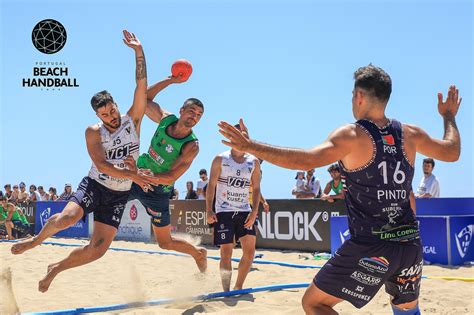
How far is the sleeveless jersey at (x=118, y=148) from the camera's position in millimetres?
5250

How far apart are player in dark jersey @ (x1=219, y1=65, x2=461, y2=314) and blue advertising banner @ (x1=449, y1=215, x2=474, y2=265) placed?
19.2 ft

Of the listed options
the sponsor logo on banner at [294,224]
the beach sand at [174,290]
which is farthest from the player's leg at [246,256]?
the sponsor logo on banner at [294,224]

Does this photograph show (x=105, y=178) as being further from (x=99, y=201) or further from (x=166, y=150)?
(x=166, y=150)

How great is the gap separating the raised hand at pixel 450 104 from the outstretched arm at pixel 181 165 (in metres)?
2.74

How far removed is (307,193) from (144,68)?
7.82m

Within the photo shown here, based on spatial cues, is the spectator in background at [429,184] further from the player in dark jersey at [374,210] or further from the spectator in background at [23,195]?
the spectator in background at [23,195]

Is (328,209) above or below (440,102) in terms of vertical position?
below

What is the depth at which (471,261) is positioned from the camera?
28.7ft

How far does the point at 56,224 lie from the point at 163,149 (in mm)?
1363

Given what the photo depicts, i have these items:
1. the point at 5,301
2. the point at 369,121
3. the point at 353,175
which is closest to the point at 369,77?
the point at 369,121

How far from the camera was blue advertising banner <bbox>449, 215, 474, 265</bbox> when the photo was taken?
8.50 m

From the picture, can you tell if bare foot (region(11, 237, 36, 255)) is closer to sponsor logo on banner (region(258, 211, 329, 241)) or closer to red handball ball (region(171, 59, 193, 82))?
red handball ball (region(171, 59, 193, 82))

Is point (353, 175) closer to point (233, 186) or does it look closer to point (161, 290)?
point (233, 186)

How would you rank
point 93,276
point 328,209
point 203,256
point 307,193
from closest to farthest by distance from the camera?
1. point 203,256
2. point 93,276
3. point 328,209
4. point 307,193
